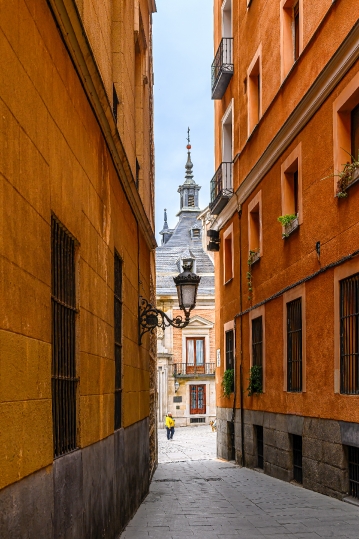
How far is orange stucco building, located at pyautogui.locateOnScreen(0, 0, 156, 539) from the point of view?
437 cm

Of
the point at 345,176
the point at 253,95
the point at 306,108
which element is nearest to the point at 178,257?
the point at 253,95

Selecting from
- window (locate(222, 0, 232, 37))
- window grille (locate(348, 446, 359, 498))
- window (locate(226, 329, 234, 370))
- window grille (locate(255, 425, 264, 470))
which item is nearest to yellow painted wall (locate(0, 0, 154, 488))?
window grille (locate(348, 446, 359, 498))

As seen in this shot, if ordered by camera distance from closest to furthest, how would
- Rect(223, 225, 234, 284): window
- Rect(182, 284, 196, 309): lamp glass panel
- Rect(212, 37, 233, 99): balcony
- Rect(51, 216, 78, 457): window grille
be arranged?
1. Rect(51, 216, 78, 457): window grille
2. Rect(182, 284, 196, 309): lamp glass panel
3. Rect(212, 37, 233, 99): balcony
4. Rect(223, 225, 234, 284): window

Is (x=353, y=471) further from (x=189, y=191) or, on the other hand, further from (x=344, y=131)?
(x=189, y=191)

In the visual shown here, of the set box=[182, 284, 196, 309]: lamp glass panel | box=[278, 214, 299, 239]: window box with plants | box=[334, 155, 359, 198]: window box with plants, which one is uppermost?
box=[334, 155, 359, 198]: window box with plants

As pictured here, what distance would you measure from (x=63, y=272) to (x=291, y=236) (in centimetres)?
930

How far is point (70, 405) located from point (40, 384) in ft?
5.29

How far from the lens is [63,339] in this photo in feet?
20.8

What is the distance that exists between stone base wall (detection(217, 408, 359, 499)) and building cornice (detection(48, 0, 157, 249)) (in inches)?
181

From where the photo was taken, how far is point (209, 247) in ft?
79.4

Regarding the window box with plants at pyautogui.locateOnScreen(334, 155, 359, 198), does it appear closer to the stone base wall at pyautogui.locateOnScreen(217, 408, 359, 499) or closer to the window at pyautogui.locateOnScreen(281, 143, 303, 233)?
the window at pyautogui.locateOnScreen(281, 143, 303, 233)

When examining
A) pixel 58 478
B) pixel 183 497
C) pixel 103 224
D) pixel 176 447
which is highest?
pixel 103 224

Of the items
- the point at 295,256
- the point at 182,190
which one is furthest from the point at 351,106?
the point at 182,190

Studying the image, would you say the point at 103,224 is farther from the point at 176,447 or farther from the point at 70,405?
the point at 176,447
